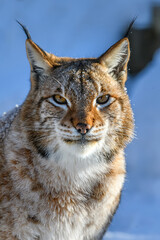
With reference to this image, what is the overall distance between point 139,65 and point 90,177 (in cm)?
850

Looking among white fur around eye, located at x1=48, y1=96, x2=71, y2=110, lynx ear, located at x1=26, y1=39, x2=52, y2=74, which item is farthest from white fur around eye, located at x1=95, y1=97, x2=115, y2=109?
lynx ear, located at x1=26, y1=39, x2=52, y2=74

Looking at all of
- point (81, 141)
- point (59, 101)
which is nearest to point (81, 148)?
point (81, 141)

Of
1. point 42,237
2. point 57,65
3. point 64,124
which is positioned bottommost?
point 42,237

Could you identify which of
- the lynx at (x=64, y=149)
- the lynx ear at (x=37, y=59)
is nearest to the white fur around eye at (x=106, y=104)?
the lynx at (x=64, y=149)

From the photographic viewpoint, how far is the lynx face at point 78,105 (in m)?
3.70

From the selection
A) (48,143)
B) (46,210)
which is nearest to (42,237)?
(46,210)

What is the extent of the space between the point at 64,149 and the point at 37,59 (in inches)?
34.1

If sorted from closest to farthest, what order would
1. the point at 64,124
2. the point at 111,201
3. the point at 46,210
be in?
1. the point at 64,124
2. the point at 46,210
3. the point at 111,201

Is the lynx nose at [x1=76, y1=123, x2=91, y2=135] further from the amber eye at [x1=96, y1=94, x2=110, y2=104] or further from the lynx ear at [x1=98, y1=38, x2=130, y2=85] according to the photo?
the lynx ear at [x1=98, y1=38, x2=130, y2=85]

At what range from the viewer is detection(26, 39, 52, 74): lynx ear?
13.0 ft

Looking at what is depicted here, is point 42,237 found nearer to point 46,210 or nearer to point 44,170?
point 46,210

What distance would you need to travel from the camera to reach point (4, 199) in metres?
3.90

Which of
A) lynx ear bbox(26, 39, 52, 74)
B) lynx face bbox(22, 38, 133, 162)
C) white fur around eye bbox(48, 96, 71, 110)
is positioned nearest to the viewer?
lynx face bbox(22, 38, 133, 162)

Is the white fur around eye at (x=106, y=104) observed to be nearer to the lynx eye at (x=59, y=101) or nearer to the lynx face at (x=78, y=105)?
the lynx face at (x=78, y=105)
